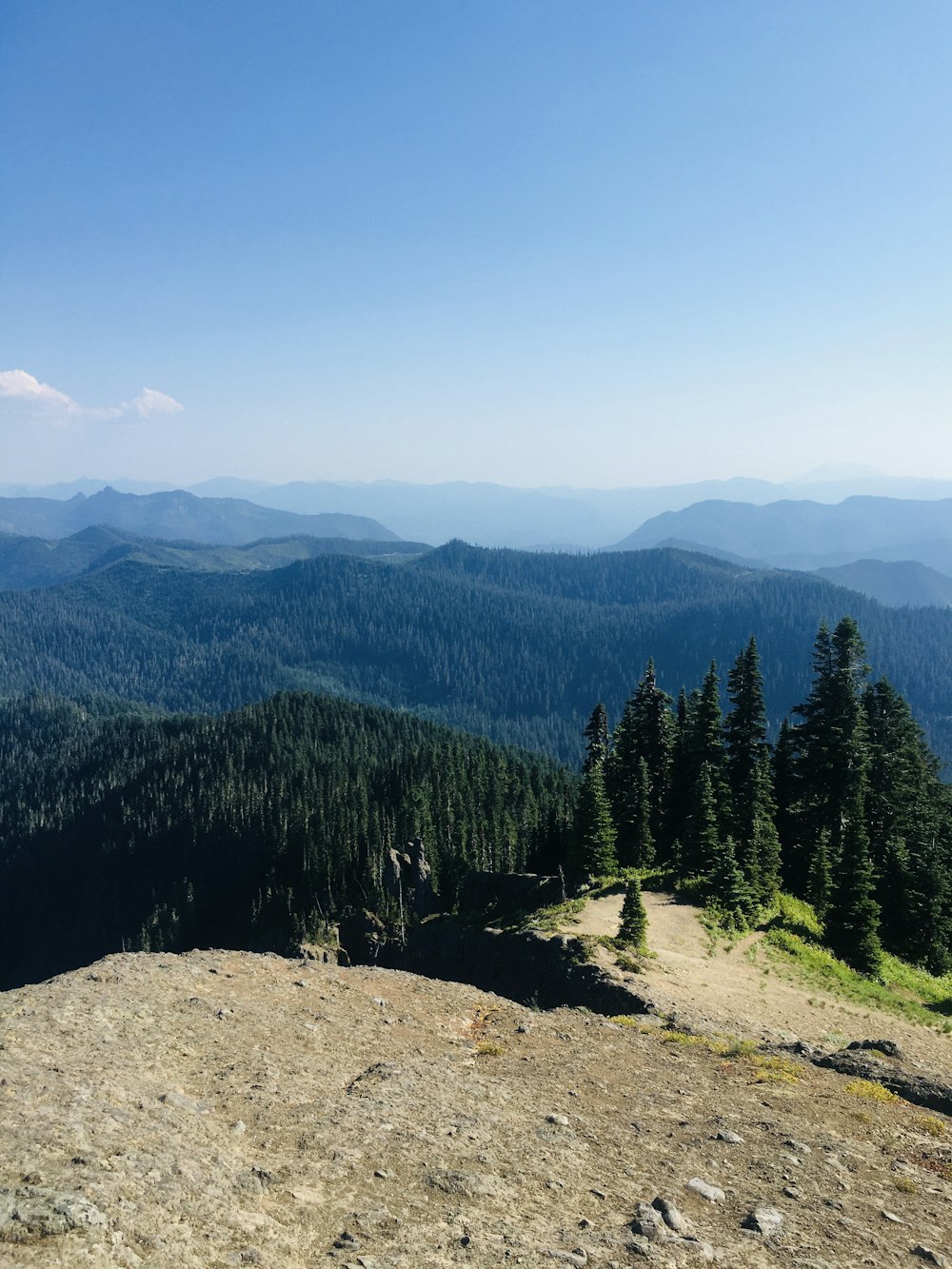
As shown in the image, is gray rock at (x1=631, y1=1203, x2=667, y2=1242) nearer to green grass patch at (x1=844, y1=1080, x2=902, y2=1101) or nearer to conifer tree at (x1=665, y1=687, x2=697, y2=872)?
green grass patch at (x1=844, y1=1080, x2=902, y2=1101)

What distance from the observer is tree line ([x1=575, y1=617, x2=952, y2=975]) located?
43.0 meters

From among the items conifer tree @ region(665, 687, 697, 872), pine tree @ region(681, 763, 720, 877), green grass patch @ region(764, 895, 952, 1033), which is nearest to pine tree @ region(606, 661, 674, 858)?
conifer tree @ region(665, 687, 697, 872)

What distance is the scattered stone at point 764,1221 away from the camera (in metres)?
12.5

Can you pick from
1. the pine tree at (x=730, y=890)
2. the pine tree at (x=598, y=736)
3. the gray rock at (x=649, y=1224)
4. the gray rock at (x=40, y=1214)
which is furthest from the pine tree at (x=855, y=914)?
the gray rock at (x=40, y=1214)

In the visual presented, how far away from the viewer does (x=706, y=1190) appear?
45.3 ft

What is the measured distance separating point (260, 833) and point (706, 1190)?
460 feet

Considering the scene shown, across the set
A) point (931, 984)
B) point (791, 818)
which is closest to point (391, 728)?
point (791, 818)

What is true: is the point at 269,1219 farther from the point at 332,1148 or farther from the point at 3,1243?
the point at 3,1243

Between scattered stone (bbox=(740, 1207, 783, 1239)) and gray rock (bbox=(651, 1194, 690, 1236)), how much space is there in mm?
1080

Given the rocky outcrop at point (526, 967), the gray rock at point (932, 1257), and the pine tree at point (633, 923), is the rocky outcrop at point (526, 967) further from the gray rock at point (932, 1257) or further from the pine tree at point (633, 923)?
the gray rock at point (932, 1257)

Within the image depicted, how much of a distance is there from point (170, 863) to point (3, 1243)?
160m

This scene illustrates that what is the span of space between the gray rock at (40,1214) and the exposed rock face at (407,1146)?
0.11 feet

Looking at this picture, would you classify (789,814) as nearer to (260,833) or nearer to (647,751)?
(647,751)

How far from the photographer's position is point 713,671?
64.9 m
